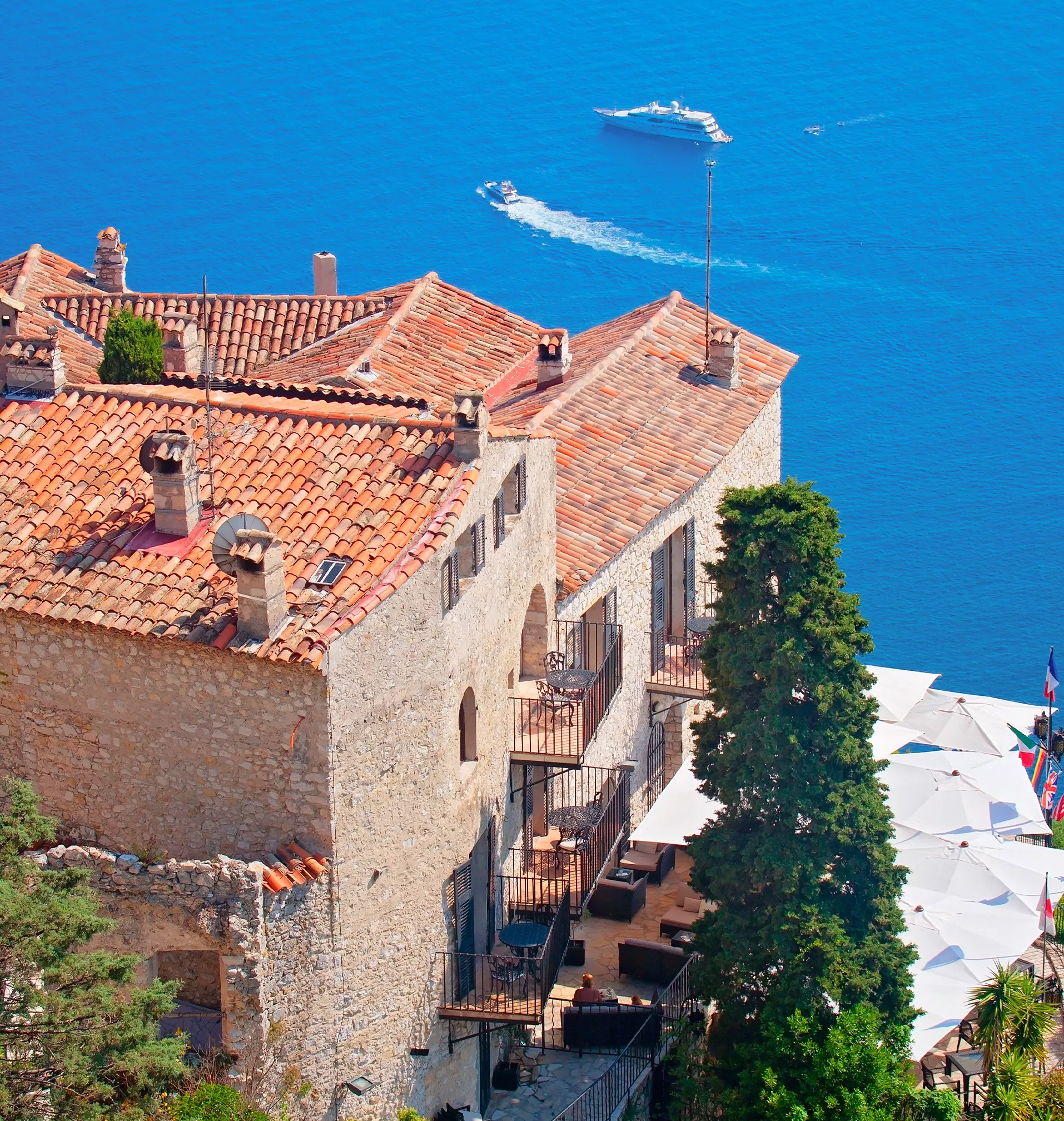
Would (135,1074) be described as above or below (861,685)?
below

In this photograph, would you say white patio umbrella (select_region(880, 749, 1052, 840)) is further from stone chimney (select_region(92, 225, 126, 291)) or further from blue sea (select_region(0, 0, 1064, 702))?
blue sea (select_region(0, 0, 1064, 702))

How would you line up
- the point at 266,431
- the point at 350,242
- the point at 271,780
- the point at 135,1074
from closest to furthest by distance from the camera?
the point at 135,1074 → the point at 271,780 → the point at 266,431 → the point at 350,242

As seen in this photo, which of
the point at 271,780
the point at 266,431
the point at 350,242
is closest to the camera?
the point at 271,780

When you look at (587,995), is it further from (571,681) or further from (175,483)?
(175,483)

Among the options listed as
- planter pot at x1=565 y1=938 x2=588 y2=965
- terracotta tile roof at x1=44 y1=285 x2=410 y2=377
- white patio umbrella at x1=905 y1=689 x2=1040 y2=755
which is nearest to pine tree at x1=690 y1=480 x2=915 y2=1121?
planter pot at x1=565 y1=938 x2=588 y2=965

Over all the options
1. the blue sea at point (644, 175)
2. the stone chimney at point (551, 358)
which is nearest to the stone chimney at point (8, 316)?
the stone chimney at point (551, 358)

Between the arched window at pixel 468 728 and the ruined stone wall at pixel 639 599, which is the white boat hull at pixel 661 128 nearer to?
the ruined stone wall at pixel 639 599

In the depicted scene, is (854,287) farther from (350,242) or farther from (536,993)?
(536,993)

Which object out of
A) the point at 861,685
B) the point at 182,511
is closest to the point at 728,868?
the point at 861,685
